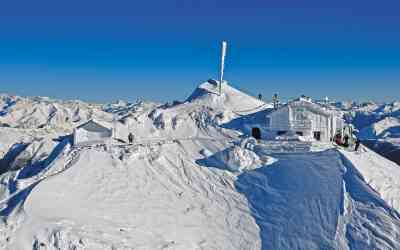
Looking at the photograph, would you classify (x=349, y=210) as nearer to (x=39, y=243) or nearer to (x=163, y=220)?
(x=163, y=220)

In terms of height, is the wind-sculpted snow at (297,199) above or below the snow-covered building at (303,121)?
below

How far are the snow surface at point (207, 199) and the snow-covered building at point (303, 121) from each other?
838 cm

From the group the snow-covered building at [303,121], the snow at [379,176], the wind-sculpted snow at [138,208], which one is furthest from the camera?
the snow-covered building at [303,121]

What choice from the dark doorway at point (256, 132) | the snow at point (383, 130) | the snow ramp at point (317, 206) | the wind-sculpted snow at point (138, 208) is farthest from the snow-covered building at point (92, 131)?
the snow at point (383, 130)

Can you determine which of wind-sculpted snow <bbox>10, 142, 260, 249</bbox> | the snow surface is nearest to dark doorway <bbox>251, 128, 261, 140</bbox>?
the snow surface

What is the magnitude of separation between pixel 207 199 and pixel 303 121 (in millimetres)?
17419

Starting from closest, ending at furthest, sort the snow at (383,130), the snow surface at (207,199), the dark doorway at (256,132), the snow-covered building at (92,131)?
the snow surface at (207,199), the dark doorway at (256,132), the snow-covered building at (92,131), the snow at (383,130)

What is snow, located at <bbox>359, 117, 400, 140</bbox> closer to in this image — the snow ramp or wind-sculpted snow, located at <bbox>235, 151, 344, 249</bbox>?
wind-sculpted snow, located at <bbox>235, 151, 344, 249</bbox>

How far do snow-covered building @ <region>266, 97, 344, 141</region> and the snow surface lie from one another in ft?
27.5

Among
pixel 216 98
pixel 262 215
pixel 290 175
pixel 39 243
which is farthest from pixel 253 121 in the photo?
pixel 39 243

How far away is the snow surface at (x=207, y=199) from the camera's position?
25.8 metres

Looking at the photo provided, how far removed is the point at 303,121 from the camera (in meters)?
45.2

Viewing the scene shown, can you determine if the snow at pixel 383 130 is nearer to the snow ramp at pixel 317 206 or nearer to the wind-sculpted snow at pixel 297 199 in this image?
the wind-sculpted snow at pixel 297 199

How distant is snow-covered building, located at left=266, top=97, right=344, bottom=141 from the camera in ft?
148
